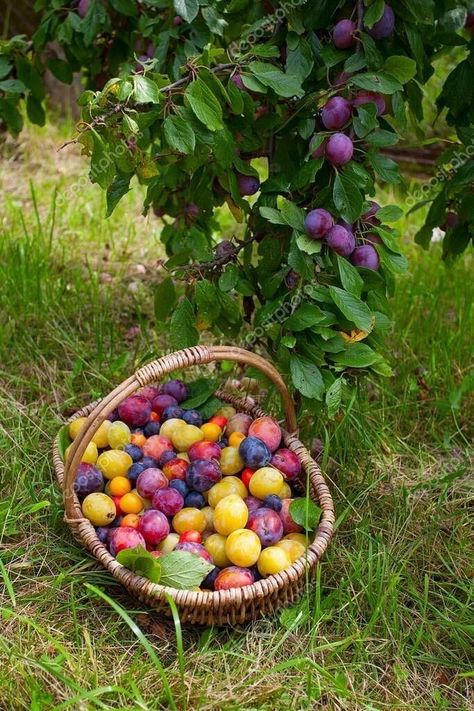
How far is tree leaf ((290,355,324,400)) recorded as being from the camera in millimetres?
1473

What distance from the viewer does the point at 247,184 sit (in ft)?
5.41

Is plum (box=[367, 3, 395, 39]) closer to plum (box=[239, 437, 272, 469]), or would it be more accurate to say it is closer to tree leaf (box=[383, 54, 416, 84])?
tree leaf (box=[383, 54, 416, 84])

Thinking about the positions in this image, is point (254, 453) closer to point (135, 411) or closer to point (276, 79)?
point (135, 411)

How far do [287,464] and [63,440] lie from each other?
0.46 metres

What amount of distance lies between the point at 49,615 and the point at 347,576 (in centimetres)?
56

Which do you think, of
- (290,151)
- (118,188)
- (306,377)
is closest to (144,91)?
(118,188)

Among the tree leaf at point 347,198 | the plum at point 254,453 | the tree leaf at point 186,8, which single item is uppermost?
the tree leaf at point 186,8

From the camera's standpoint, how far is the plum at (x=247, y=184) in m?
1.65

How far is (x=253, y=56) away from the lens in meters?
1.52

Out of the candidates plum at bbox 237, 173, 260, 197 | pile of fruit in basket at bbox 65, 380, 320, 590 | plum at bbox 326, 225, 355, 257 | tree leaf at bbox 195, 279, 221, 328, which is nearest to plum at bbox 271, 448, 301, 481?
pile of fruit in basket at bbox 65, 380, 320, 590

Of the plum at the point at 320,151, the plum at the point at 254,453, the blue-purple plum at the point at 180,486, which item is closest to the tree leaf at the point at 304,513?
the plum at the point at 254,453

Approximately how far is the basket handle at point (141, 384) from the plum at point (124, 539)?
0.09 m

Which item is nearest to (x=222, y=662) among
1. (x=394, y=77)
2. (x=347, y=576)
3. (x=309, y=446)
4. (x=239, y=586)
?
(x=239, y=586)

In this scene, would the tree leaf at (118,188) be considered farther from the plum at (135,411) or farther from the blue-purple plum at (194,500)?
the blue-purple plum at (194,500)
